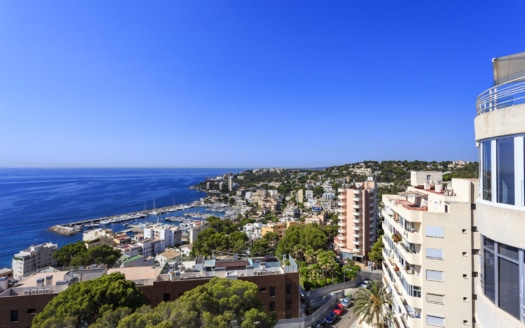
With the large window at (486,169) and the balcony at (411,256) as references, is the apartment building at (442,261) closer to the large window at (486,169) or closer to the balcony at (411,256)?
the balcony at (411,256)

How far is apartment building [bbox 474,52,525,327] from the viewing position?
14.1 ft

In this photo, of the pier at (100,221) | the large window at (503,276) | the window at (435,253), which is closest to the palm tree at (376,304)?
the window at (435,253)

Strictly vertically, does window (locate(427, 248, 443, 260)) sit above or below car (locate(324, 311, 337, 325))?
above

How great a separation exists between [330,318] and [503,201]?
78.2 feet

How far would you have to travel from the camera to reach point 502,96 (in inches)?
193

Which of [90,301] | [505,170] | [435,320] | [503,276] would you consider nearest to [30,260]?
[90,301]

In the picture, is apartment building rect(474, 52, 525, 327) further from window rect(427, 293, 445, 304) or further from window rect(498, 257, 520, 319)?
window rect(427, 293, 445, 304)

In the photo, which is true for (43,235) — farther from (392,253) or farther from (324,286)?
(392,253)

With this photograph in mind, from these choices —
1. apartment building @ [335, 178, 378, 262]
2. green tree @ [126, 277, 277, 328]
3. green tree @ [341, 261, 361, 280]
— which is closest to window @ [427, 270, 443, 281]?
green tree @ [126, 277, 277, 328]

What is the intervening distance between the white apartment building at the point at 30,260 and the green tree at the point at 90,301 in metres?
41.0

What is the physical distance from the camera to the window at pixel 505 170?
4426mm

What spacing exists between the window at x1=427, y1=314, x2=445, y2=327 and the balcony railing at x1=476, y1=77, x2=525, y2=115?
42.2 ft

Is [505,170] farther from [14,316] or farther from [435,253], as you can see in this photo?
[14,316]

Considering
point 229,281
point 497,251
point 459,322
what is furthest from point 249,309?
point 497,251
